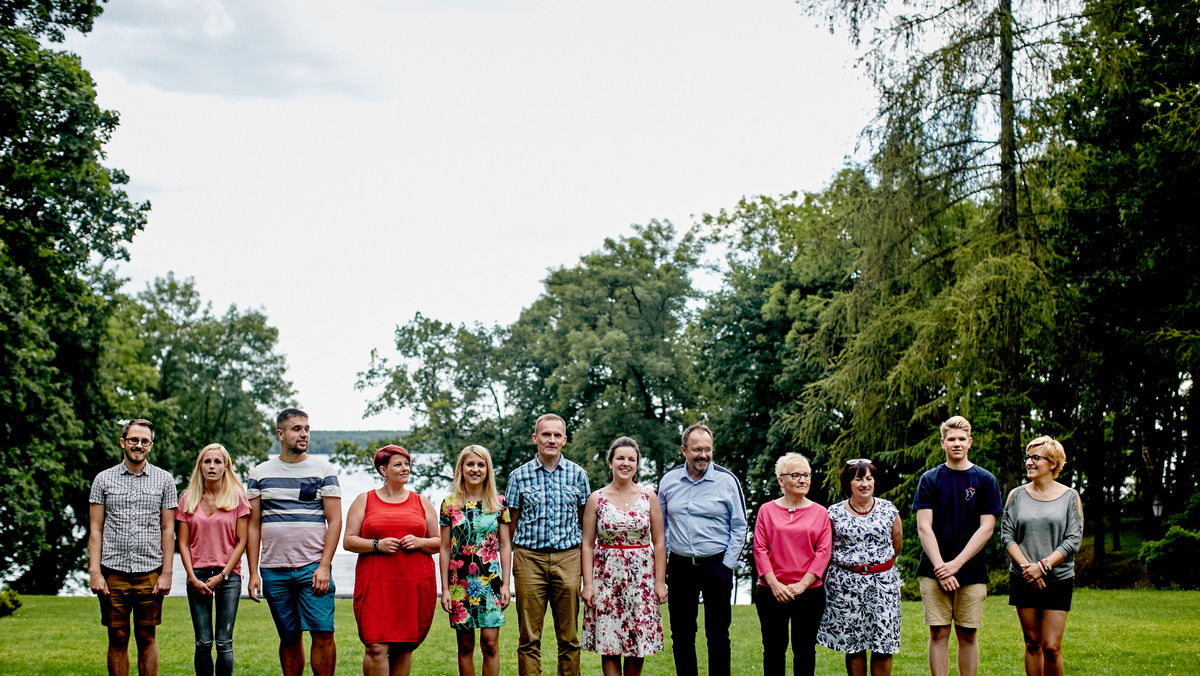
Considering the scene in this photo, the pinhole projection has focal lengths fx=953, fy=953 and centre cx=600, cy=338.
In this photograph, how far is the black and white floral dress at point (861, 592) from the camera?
613cm

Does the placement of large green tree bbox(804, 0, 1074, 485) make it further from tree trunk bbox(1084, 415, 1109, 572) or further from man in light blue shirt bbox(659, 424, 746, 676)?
man in light blue shirt bbox(659, 424, 746, 676)

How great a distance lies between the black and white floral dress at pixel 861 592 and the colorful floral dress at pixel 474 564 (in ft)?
7.17

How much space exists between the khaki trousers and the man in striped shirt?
1.26 m

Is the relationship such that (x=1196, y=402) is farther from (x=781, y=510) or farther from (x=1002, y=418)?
(x=781, y=510)

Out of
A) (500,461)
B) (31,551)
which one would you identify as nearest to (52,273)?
(31,551)

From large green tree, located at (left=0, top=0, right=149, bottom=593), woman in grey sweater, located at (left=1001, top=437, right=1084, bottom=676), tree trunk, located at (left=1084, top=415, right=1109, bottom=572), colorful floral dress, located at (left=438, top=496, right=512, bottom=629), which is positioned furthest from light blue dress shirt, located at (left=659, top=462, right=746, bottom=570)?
tree trunk, located at (left=1084, top=415, right=1109, bottom=572)

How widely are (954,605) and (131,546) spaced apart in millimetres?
5602

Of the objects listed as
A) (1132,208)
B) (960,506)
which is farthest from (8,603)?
(1132,208)

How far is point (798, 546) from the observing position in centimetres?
619

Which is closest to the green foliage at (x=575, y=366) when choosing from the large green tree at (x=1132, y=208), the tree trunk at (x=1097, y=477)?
the tree trunk at (x=1097, y=477)

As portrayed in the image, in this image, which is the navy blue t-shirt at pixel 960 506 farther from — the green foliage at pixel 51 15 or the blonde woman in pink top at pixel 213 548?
the green foliage at pixel 51 15

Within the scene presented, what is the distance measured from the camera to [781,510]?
6.32m

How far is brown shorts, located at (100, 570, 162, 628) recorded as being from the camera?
6.51 meters

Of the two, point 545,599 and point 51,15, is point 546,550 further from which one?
point 51,15
